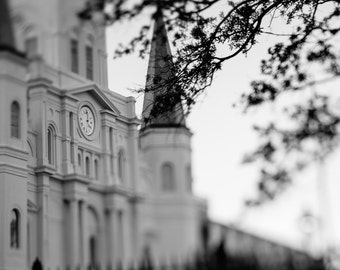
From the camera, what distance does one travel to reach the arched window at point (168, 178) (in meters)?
44.5

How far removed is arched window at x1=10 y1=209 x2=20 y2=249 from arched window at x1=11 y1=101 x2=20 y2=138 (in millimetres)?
1152

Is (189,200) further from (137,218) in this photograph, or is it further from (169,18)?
(169,18)

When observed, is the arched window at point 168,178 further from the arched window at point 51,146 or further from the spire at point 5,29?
the arched window at point 51,146

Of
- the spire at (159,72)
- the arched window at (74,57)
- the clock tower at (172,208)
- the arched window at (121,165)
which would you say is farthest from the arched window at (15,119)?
the clock tower at (172,208)

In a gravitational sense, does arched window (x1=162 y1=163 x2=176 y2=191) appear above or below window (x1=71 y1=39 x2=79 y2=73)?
above

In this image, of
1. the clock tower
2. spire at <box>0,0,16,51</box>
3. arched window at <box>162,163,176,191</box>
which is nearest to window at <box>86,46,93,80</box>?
spire at <box>0,0,16,51</box>

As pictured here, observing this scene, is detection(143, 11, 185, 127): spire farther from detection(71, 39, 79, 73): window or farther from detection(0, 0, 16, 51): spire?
detection(71, 39, 79, 73): window

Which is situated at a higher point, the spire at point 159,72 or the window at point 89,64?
the window at point 89,64

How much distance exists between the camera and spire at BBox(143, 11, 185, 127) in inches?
408

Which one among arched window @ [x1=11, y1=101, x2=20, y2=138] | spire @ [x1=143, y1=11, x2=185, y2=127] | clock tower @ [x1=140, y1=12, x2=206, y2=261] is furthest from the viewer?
clock tower @ [x1=140, y1=12, x2=206, y2=261]

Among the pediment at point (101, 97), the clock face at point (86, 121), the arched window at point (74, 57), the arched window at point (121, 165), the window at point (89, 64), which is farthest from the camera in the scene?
the arched window at point (74, 57)

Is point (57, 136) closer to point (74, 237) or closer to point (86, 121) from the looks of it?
point (86, 121)

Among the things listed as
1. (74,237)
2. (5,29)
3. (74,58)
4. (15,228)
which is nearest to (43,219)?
(15,228)

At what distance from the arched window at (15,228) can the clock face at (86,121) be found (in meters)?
1.47
